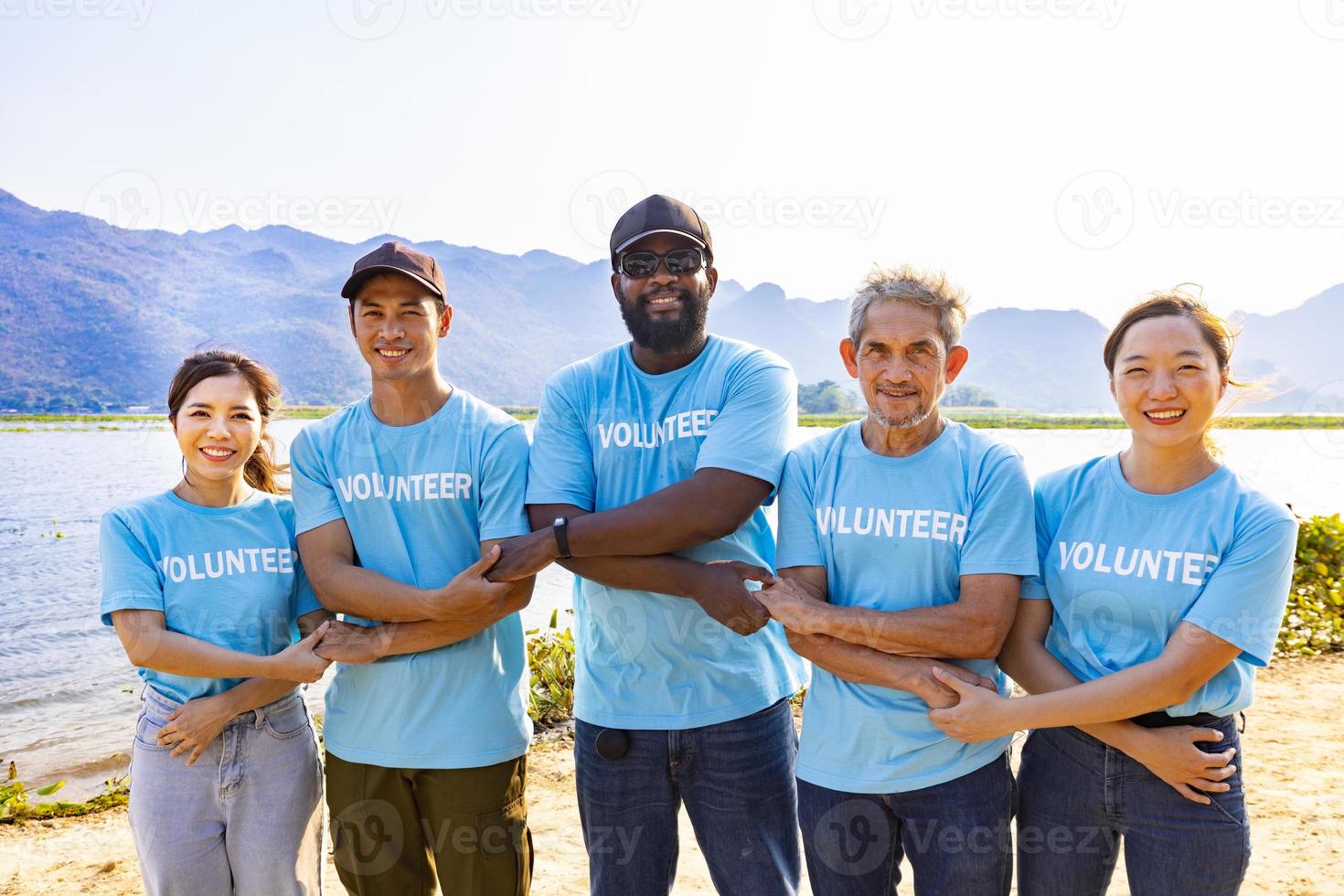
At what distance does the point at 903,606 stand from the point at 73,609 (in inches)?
516

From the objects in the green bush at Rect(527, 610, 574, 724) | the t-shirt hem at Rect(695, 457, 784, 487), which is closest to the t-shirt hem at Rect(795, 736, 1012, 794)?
the t-shirt hem at Rect(695, 457, 784, 487)

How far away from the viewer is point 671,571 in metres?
2.75

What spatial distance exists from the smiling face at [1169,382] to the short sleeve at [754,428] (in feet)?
3.44

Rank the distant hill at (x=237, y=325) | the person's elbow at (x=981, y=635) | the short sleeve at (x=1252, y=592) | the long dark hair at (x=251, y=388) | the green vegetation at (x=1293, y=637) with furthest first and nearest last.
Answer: the distant hill at (x=237, y=325) → the green vegetation at (x=1293, y=637) → the long dark hair at (x=251, y=388) → the person's elbow at (x=981, y=635) → the short sleeve at (x=1252, y=592)

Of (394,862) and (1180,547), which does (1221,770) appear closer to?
(1180,547)

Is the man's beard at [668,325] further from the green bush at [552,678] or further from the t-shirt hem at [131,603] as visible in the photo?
the green bush at [552,678]

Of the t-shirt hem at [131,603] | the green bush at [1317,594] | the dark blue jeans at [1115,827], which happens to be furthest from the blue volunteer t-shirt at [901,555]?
the green bush at [1317,594]

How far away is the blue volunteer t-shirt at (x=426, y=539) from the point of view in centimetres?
296

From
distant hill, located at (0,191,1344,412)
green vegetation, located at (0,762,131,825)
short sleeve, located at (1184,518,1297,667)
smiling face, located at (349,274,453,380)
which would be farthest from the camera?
distant hill, located at (0,191,1344,412)

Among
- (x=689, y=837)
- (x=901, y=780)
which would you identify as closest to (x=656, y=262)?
(x=901, y=780)

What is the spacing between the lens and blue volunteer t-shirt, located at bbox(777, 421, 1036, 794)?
8.35 feet

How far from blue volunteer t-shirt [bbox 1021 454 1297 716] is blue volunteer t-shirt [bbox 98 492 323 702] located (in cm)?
258

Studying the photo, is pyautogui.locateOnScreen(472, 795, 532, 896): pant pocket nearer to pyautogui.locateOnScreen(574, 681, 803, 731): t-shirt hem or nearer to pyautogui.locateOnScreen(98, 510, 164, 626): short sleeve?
pyautogui.locateOnScreen(574, 681, 803, 731): t-shirt hem

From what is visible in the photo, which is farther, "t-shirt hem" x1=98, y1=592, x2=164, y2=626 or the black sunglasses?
the black sunglasses
